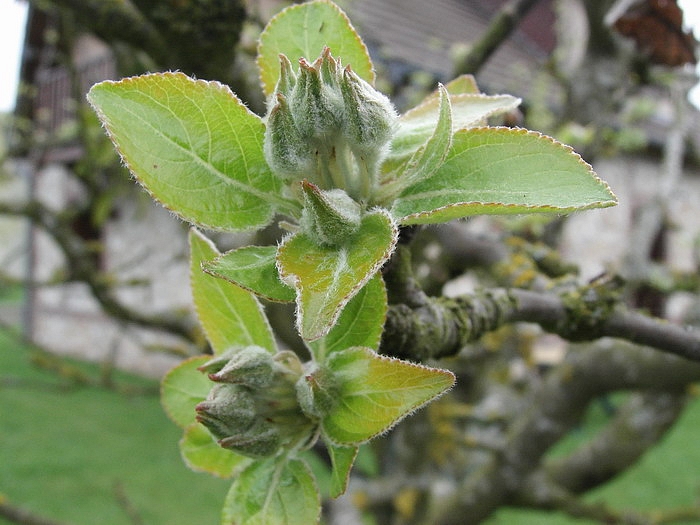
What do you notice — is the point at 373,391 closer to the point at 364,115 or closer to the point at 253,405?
the point at 253,405

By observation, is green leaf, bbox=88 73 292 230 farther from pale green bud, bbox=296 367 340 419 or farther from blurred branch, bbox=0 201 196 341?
blurred branch, bbox=0 201 196 341

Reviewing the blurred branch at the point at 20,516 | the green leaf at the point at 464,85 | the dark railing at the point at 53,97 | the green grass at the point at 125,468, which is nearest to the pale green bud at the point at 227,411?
the green leaf at the point at 464,85

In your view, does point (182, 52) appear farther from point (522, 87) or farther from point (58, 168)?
point (58, 168)

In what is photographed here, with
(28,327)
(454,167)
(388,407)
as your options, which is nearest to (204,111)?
(454,167)

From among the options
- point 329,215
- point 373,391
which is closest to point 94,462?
point 373,391

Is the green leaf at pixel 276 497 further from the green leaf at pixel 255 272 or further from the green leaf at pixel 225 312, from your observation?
the green leaf at pixel 255 272

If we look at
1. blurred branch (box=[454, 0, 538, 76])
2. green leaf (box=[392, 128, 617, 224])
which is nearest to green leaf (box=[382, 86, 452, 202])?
green leaf (box=[392, 128, 617, 224])
